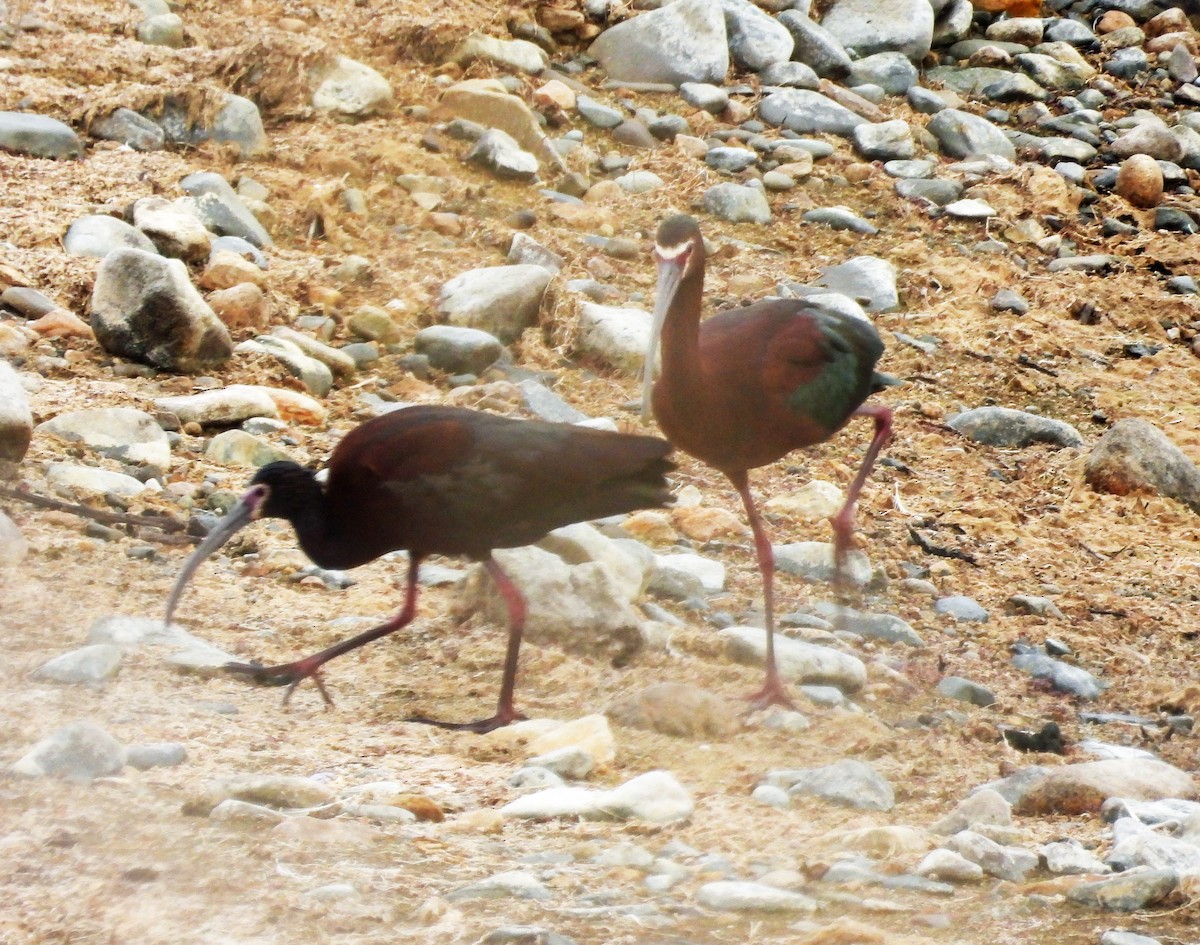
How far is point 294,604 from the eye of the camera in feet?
17.7

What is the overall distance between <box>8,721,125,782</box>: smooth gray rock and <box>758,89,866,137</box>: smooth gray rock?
24.8 ft

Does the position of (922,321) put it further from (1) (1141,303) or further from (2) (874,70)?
(2) (874,70)

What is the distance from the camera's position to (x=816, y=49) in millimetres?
11289

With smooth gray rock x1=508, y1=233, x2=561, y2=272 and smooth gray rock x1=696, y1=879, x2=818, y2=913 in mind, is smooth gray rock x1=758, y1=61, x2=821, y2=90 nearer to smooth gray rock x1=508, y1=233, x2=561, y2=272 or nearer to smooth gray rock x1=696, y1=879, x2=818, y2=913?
smooth gray rock x1=508, y1=233, x2=561, y2=272

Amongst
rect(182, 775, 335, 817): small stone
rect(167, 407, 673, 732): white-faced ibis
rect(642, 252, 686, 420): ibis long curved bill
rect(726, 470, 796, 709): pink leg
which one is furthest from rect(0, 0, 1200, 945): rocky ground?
rect(642, 252, 686, 420): ibis long curved bill

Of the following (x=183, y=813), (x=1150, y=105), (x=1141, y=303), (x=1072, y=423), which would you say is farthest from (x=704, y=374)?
(x=1150, y=105)

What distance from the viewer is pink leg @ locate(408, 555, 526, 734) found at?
468cm

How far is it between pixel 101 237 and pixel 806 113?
488 cm

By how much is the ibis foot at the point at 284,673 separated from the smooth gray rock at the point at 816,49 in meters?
7.55

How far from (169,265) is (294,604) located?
75.4 inches

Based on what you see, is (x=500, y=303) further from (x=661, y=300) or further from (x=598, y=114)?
(x=598, y=114)

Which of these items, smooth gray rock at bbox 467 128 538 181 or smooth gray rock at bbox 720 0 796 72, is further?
smooth gray rock at bbox 720 0 796 72

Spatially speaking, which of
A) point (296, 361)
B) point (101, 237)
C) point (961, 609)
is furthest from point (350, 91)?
point (961, 609)

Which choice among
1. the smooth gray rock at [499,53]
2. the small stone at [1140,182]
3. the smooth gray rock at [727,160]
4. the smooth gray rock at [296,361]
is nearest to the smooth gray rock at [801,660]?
the smooth gray rock at [296,361]
